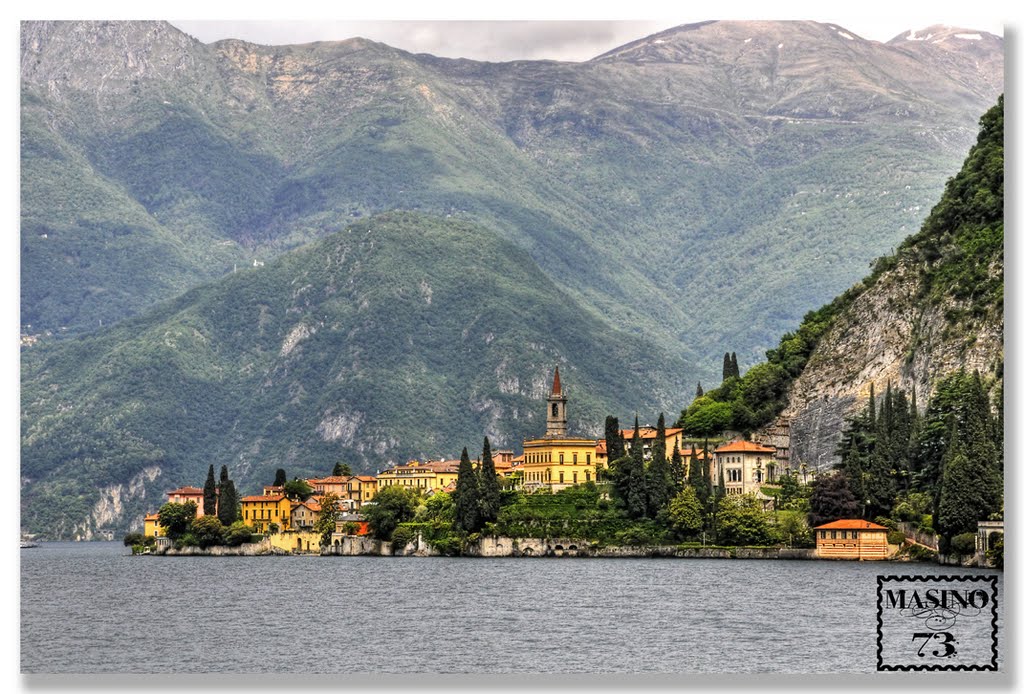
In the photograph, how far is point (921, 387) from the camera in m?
120

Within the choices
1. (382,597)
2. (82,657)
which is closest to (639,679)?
(82,657)

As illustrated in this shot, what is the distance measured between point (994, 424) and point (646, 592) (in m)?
20.4

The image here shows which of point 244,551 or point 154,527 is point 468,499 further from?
point 154,527

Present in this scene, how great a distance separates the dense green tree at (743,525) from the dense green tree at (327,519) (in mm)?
36099

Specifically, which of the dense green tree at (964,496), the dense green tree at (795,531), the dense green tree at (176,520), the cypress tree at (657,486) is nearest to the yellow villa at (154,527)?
the dense green tree at (176,520)

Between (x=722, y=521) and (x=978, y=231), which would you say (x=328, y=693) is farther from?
(x=978, y=231)

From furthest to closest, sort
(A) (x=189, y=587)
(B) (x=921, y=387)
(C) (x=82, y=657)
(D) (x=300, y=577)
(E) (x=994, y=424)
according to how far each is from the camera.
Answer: (B) (x=921, y=387)
(D) (x=300, y=577)
(A) (x=189, y=587)
(E) (x=994, y=424)
(C) (x=82, y=657)

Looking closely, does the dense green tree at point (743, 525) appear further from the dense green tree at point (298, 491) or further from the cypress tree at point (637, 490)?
the dense green tree at point (298, 491)

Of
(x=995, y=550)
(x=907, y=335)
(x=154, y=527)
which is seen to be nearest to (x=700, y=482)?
(x=907, y=335)

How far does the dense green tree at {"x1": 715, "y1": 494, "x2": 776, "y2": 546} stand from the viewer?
376 ft

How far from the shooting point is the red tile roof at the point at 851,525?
353ft

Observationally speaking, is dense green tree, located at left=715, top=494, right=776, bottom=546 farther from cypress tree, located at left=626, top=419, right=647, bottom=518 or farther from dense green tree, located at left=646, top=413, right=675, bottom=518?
cypress tree, located at left=626, top=419, right=647, bottom=518

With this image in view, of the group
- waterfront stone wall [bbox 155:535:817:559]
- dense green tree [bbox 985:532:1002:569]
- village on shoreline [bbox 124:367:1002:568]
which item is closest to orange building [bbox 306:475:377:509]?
village on shoreline [bbox 124:367:1002:568]

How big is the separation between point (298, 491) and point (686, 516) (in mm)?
49095
